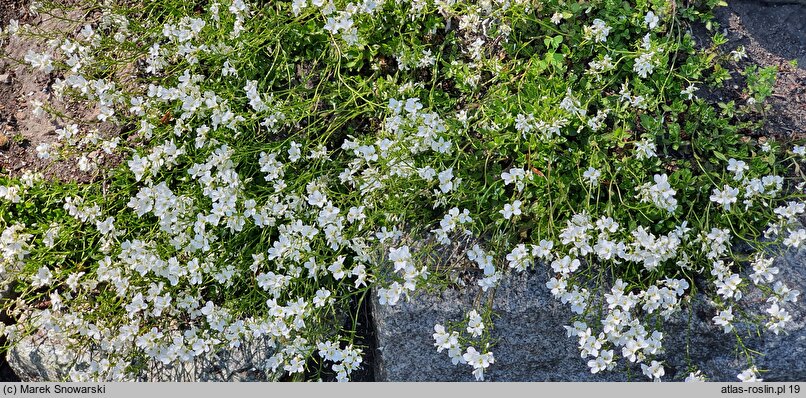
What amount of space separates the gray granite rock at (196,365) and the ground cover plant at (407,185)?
0.64 ft

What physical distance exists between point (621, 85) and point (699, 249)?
0.90m

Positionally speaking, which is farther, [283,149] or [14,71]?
[14,71]

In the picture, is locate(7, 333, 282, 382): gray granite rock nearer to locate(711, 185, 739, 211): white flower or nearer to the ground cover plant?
the ground cover plant

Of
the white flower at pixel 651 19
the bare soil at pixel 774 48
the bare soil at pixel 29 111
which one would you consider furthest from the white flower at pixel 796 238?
the bare soil at pixel 29 111

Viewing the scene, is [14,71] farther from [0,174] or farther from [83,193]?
[83,193]

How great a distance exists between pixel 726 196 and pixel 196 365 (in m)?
2.81

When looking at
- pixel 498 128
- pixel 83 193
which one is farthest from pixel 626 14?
pixel 83 193

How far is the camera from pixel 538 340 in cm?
341

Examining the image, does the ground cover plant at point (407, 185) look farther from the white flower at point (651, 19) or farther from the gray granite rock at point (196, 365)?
the gray granite rock at point (196, 365)

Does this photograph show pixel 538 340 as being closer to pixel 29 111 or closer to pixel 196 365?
pixel 196 365

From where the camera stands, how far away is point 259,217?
3197 millimetres

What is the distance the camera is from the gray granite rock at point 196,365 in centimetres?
365
